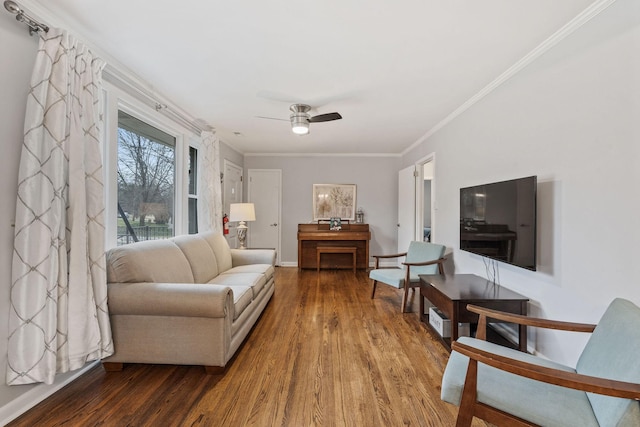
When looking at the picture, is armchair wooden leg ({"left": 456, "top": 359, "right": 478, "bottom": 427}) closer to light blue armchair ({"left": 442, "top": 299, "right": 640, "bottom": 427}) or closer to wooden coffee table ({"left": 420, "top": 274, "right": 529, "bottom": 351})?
light blue armchair ({"left": 442, "top": 299, "right": 640, "bottom": 427})

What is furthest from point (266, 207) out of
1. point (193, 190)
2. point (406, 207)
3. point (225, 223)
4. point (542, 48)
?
point (542, 48)

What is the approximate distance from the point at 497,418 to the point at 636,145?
1485 mm

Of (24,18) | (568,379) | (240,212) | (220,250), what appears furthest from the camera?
(240,212)

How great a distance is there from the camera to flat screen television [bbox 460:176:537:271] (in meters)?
2.02

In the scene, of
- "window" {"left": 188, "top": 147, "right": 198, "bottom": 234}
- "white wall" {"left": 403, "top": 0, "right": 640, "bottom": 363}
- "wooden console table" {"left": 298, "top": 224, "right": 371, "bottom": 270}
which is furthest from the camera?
"wooden console table" {"left": 298, "top": 224, "right": 371, "bottom": 270}

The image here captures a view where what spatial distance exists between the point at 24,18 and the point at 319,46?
1658 millimetres

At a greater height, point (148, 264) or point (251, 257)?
point (148, 264)

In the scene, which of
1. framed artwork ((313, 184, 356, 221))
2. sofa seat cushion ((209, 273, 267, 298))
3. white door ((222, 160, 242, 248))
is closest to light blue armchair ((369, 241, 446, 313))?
sofa seat cushion ((209, 273, 267, 298))

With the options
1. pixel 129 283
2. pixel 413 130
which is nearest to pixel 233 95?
pixel 129 283

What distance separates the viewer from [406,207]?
5.04 meters

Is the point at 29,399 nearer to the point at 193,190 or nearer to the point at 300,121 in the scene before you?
the point at 193,190

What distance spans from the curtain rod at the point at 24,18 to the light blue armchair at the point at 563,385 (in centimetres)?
272

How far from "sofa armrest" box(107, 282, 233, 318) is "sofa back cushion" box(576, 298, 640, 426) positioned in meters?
1.91

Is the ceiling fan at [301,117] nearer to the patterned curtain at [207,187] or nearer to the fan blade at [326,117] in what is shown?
the fan blade at [326,117]
